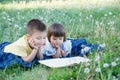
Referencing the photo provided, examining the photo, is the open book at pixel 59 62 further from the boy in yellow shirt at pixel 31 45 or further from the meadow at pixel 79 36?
the boy in yellow shirt at pixel 31 45

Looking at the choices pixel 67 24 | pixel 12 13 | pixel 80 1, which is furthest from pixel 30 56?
pixel 80 1

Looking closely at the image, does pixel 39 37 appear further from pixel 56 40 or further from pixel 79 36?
pixel 79 36

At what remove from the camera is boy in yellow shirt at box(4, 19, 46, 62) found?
5980 mm

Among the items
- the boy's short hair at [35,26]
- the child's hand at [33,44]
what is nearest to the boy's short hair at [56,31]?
the boy's short hair at [35,26]

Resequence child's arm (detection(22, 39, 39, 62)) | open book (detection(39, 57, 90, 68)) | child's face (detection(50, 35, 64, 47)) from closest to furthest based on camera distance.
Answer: open book (detection(39, 57, 90, 68)) < child's arm (detection(22, 39, 39, 62)) < child's face (detection(50, 35, 64, 47))

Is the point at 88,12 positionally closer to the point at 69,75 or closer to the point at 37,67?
the point at 37,67

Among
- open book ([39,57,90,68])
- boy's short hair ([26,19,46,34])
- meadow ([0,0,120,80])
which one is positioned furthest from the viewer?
boy's short hair ([26,19,46,34])

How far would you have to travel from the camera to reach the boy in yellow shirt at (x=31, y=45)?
598 centimetres

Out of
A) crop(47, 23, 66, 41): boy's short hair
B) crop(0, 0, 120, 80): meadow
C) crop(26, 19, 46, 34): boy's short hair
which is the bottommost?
crop(0, 0, 120, 80): meadow

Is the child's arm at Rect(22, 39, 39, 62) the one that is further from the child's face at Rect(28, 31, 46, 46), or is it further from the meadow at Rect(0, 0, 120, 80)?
the meadow at Rect(0, 0, 120, 80)

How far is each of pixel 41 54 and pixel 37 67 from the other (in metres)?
0.41

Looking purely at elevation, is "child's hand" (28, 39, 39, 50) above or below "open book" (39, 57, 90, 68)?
above

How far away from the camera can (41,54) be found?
611 cm

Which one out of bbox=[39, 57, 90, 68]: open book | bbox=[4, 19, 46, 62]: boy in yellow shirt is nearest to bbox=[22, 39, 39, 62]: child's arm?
bbox=[4, 19, 46, 62]: boy in yellow shirt
